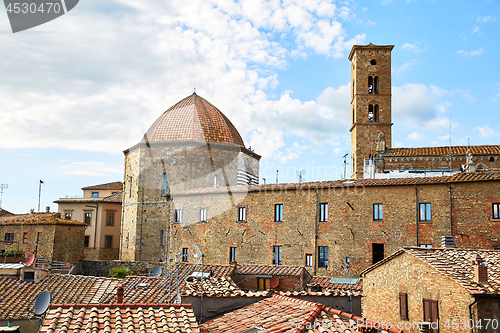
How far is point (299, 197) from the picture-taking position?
26562 mm

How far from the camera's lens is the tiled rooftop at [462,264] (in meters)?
11.4

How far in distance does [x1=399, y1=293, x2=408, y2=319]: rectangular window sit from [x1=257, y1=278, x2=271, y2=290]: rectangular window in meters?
7.29

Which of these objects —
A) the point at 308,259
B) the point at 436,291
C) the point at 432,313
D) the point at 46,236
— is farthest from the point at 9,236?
the point at 436,291

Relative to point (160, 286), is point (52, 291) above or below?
below

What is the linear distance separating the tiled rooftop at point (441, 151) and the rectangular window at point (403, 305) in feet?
86.0

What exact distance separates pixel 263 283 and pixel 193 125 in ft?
63.9

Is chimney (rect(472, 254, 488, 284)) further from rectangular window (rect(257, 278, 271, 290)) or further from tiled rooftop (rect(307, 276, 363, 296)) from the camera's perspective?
rectangular window (rect(257, 278, 271, 290))

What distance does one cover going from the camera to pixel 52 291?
1956cm

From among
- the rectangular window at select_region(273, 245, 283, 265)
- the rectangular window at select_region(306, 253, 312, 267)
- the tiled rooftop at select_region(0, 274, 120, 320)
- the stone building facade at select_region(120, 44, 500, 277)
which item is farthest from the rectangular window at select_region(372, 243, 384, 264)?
the tiled rooftop at select_region(0, 274, 120, 320)

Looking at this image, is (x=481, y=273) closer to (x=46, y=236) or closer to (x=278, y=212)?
(x=278, y=212)

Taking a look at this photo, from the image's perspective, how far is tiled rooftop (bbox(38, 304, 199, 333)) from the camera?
9070 mm

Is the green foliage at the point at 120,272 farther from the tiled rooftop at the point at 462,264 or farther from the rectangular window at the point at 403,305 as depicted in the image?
the rectangular window at the point at 403,305

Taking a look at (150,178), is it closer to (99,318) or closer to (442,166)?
(442,166)

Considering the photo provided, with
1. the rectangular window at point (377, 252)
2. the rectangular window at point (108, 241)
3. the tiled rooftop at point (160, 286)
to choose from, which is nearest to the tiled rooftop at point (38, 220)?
the rectangular window at point (108, 241)
